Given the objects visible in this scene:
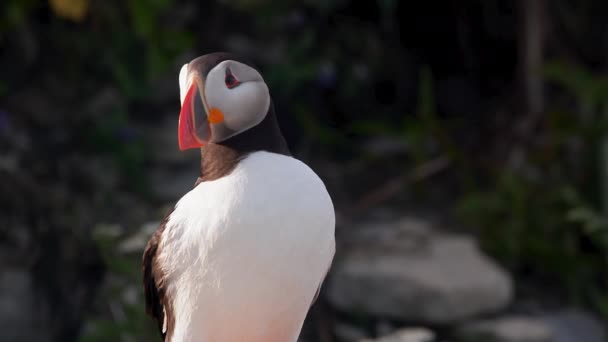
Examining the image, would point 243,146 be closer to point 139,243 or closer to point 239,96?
point 239,96

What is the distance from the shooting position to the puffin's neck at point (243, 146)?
1842 mm

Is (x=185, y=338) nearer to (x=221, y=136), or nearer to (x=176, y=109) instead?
(x=221, y=136)

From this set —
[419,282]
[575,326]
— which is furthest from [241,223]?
[575,326]

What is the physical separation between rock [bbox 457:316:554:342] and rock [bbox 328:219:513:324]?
0.25 feet

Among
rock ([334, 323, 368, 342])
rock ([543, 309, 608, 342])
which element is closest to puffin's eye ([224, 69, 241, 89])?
rock ([334, 323, 368, 342])

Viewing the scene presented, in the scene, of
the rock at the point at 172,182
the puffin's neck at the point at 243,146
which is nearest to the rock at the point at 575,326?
the rock at the point at 172,182

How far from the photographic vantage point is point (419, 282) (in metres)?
4.20

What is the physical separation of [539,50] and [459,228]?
1125 millimetres

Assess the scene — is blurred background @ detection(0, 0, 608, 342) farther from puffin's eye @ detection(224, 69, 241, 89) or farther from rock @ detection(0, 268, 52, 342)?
puffin's eye @ detection(224, 69, 241, 89)

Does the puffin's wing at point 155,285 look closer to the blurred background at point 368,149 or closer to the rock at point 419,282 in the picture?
→ the blurred background at point 368,149

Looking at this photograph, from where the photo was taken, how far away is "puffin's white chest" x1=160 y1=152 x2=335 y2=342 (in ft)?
5.76

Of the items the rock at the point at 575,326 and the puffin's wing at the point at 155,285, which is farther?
the rock at the point at 575,326

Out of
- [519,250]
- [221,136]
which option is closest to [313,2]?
[519,250]

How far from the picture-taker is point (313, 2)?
4980 mm
